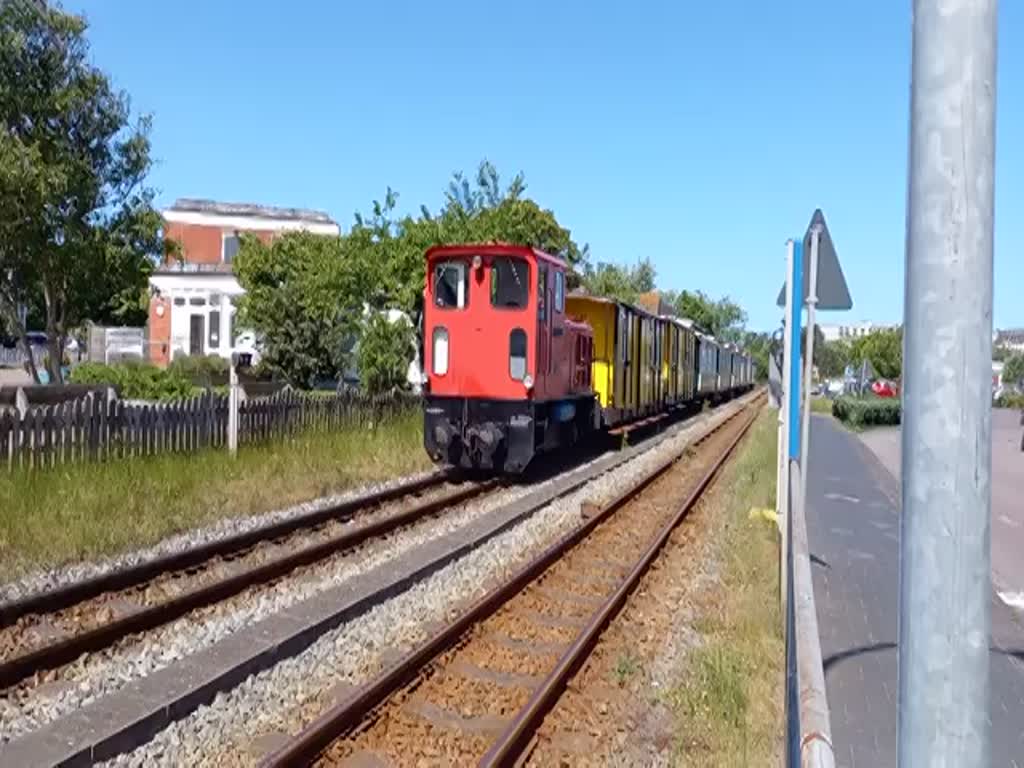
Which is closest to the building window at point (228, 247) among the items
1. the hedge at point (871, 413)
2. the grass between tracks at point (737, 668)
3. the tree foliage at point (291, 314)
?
the tree foliage at point (291, 314)

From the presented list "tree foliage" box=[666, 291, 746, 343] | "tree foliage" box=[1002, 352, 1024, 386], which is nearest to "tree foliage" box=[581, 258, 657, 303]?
"tree foliage" box=[666, 291, 746, 343]

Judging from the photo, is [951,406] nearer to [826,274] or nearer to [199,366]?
[826,274]

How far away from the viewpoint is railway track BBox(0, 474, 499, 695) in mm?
7031

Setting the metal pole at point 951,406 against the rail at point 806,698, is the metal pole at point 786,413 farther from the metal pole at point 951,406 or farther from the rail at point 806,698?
the metal pole at point 951,406

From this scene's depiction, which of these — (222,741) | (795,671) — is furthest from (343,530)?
Result: (795,671)

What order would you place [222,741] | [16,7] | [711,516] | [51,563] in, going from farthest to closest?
1. [16,7]
2. [711,516]
3. [51,563]
4. [222,741]

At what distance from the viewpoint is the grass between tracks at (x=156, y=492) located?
9.49m

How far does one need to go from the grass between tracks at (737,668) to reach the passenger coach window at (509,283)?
5.64 meters

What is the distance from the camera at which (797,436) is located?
28.1 feet

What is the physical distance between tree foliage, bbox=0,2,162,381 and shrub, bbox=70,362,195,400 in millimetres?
7303

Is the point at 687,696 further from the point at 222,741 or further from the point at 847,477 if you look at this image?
the point at 847,477

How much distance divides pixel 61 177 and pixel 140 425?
8.71 m

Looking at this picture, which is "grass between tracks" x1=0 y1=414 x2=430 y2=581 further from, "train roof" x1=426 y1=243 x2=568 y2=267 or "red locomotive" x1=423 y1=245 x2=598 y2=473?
"train roof" x1=426 y1=243 x2=568 y2=267

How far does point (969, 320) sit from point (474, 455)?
1442cm
